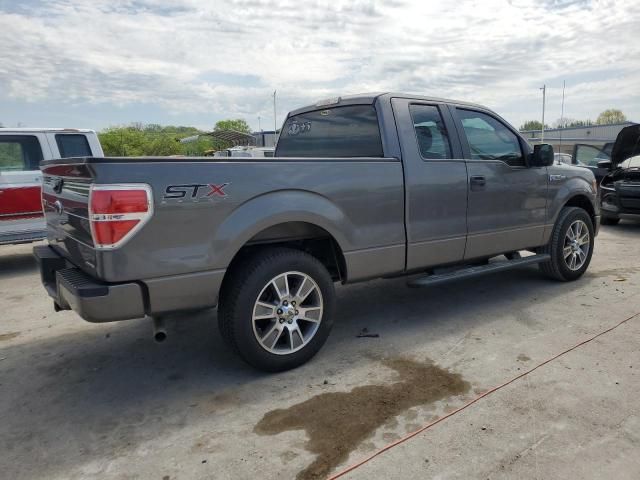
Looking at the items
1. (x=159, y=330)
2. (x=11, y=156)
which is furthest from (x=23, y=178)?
(x=159, y=330)

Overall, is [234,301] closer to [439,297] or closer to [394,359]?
[394,359]

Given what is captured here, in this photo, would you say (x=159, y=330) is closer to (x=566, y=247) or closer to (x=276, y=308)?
(x=276, y=308)

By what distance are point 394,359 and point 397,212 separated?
3.72 ft

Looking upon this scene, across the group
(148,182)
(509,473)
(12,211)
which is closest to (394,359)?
(509,473)

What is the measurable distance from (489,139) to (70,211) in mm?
3718

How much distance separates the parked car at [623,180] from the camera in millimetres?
8953

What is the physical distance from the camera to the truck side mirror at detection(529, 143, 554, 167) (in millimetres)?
4898

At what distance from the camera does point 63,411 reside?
10.0 ft

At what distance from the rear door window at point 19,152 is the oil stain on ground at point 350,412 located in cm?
622

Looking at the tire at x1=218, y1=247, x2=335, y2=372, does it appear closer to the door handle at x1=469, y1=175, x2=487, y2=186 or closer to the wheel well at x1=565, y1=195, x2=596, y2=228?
the door handle at x1=469, y1=175, x2=487, y2=186

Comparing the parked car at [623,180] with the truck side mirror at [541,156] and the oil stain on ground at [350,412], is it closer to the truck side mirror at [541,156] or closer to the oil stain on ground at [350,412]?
the truck side mirror at [541,156]

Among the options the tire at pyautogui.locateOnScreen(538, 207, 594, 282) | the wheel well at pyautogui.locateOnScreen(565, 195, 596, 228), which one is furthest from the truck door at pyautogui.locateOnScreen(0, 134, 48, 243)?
the wheel well at pyautogui.locateOnScreen(565, 195, 596, 228)

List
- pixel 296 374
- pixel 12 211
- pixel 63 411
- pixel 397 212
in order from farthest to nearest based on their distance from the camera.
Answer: pixel 12 211 < pixel 397 212 < pixel 296 374 < pixel 63 411

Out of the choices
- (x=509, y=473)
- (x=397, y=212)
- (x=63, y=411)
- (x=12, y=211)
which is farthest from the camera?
(x=12, y=211)
